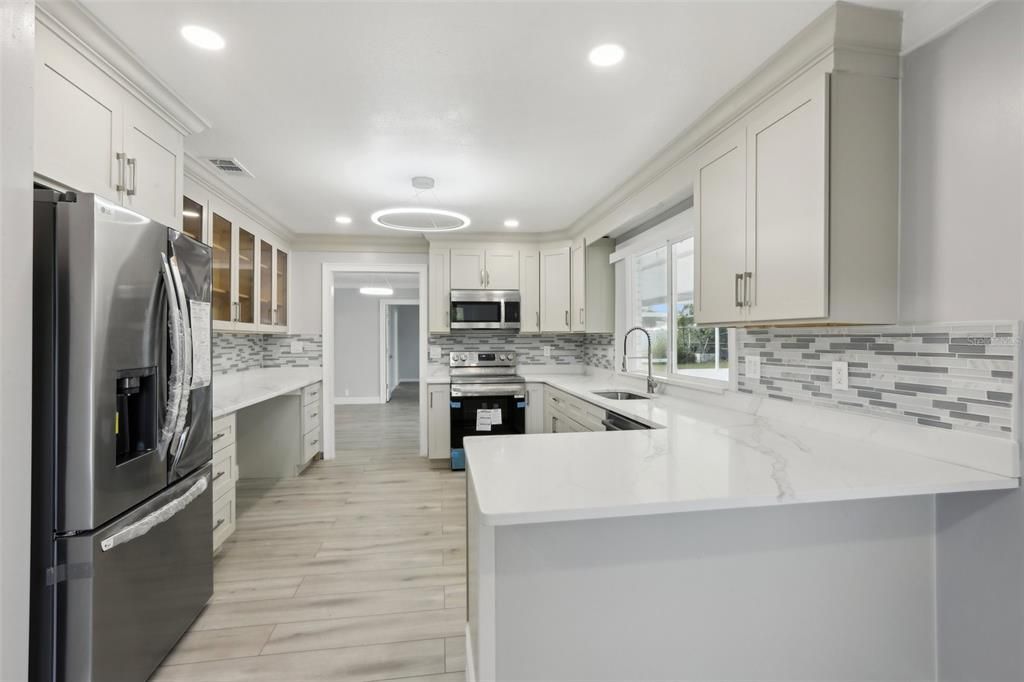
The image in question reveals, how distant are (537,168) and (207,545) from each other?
259 cm

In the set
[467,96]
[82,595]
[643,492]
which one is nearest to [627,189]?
[467,96]

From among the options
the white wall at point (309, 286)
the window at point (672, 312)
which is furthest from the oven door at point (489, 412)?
the white wall at point (309, 286)

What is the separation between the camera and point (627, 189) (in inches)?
121

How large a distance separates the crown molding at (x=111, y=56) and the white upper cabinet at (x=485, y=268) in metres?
2.61

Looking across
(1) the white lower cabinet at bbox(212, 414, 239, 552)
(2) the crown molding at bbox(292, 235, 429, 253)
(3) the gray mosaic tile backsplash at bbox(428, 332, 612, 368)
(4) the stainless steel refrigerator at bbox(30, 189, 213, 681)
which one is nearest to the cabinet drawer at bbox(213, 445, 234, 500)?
(1) the white lower cabinet at bbox(212, 414, 239, 552)

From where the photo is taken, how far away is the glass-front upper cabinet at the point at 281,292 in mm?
4289

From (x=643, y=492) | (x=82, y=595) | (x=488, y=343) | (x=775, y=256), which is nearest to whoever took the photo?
(x=643, y=492)

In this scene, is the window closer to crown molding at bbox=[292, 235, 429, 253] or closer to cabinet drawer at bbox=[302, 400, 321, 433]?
crown molding at bbox=[292, 235, 429, 253]

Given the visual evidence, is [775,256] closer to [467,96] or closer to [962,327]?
[962,327]

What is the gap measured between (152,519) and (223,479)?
3.50ft

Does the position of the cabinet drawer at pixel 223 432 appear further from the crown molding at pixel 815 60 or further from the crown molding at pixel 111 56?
the crown molding at pixel 815 60

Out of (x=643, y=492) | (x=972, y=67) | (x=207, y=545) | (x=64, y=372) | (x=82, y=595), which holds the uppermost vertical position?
(x=972, y=67)

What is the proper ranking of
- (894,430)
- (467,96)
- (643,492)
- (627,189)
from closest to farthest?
(643,492) < (894,430) < (467,96) < (627,189)

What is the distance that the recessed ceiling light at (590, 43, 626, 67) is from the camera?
1.64 meters
